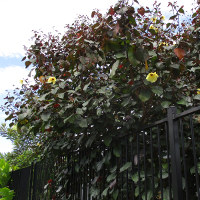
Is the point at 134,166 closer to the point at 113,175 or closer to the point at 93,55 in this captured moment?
the point at 113,175

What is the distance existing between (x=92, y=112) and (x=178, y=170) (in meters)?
1.22

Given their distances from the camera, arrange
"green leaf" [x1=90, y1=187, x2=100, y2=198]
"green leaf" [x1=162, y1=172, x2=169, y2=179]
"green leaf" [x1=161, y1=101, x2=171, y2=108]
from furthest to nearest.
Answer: "green leaf" [x1=90, y1=187, x2=100, y2=198] < "green leaf" [x1=161, y1=101, x2=171, y2=108] < "green leaf" [x1=162, y1=172, x2=169, y2=179]

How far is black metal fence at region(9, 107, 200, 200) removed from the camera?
6.65 feet

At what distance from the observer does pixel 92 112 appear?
2.95 m

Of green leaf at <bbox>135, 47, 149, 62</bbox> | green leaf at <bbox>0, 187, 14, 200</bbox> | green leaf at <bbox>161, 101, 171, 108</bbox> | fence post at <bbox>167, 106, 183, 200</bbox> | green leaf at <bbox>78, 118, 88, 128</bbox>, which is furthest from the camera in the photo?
green leaf at <bbox>0, 187, 14, 200</bbox>

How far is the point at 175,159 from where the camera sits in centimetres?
202

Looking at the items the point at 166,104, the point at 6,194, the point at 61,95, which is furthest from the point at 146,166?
the point at 6,194

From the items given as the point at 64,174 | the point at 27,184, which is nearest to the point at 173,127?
the point at 64,174

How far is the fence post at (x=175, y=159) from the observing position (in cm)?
196

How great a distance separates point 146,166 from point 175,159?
66 centimetres

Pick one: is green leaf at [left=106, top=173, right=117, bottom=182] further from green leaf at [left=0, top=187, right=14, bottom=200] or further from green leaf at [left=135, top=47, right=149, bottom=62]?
green leaf at [left=0, top=187, right=14, bottom=200]

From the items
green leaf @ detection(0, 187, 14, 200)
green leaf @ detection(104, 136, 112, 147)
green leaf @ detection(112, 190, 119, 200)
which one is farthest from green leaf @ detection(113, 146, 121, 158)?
green leaf @ detection(0, 187, 14, 200)

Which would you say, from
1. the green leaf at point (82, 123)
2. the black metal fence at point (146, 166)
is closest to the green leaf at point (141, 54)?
the black metal fence at point (146, 166)

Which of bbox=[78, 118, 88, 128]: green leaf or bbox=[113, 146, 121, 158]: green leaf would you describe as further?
bbox=[113, 146, 121, 158]: green leaf
